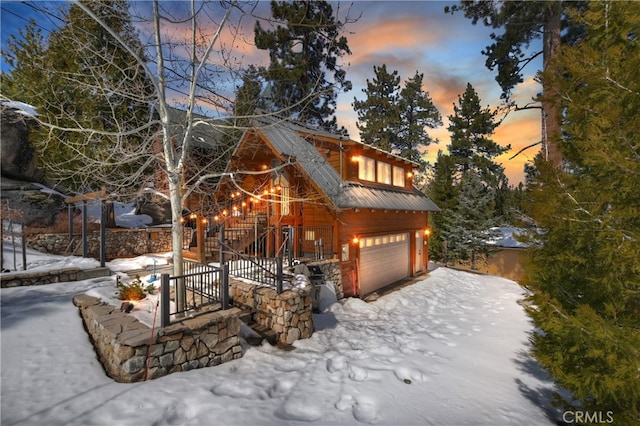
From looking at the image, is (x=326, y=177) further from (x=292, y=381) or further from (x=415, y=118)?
(x=415, y=118)

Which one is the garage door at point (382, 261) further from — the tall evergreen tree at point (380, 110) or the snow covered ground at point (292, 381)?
the tall evergreen tree at point (380, 110)

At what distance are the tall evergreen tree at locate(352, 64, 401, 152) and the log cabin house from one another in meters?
15.3

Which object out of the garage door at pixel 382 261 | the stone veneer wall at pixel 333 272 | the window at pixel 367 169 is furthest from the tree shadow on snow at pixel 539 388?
the window at pixel 367 169

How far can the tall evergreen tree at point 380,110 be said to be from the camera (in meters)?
30.0

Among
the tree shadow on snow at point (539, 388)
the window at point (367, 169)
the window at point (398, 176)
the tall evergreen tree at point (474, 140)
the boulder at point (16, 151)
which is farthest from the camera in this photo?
the tall evergreen tree at point (474, 140)

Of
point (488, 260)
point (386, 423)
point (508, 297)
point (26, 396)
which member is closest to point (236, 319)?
point (26, 396)

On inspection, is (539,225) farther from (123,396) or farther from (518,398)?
(123,396)

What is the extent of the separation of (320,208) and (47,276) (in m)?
9.55

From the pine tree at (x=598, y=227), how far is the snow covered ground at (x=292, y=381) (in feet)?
5.30

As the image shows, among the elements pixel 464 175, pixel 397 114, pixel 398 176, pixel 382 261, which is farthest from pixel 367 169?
pixel 397 114

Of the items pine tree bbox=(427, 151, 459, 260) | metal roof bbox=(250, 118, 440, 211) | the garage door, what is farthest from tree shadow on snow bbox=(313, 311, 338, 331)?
pine tree bbox=(427, 151, 459, 260)

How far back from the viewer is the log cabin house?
11.7 m

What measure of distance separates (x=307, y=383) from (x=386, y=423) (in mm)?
1628

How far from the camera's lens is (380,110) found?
31.0 meters
